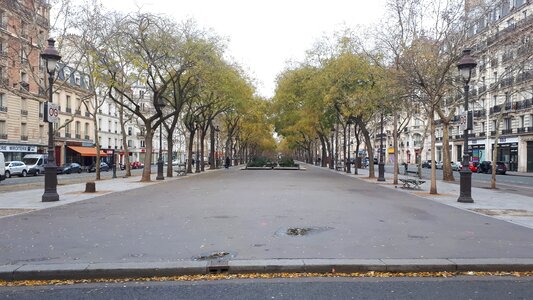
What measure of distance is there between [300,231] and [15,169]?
36857 millimetres

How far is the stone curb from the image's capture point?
240 inches

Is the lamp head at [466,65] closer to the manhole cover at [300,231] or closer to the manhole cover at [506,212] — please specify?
the manhole cover at [506,212]

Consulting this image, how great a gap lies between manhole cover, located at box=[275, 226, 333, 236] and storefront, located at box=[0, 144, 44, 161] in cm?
4130

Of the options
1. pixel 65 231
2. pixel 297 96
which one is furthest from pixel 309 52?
pixel 65 231

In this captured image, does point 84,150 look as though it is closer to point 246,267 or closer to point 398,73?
point 398,73

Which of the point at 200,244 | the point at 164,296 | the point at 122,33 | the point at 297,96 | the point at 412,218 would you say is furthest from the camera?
the point at 297,96

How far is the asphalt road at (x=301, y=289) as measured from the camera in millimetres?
5312

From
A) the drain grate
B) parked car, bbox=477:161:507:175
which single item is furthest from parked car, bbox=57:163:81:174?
parked car, bbox=477:161:507:175

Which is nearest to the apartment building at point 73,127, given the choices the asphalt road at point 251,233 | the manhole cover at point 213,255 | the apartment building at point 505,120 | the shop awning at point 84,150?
the shop awning at point 84,150

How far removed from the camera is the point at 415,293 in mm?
5449

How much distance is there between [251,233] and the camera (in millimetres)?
8789

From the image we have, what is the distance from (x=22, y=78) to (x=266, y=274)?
43659 mm

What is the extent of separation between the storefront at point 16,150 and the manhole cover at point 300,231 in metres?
41.3

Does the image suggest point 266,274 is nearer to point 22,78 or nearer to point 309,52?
point 309,52
